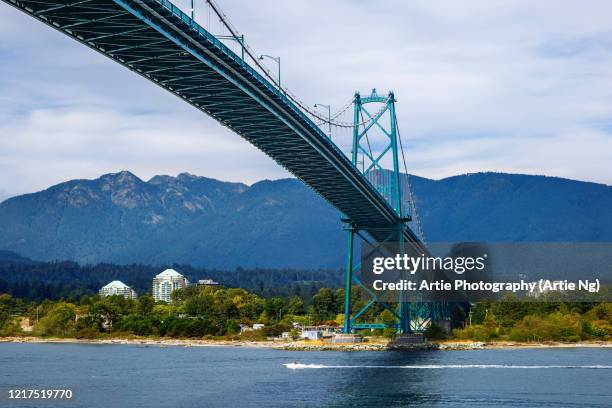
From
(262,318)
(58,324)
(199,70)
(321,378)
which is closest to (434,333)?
(262,318)

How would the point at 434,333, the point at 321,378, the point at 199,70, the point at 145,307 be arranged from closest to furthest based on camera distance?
the point at 199,70 < the point at 321,378 < the point at 434,333 < the point at 145,307

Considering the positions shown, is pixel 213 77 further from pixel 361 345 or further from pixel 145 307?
pixel 145 307

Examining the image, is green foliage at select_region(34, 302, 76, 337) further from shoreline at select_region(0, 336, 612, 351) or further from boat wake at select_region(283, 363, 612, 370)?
boat wake at select_region(283, 363, 612, 370)

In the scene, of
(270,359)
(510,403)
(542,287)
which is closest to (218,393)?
(510,403)

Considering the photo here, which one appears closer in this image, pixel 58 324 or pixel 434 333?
pixel 434 333

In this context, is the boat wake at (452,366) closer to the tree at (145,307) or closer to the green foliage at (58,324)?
the green foliage at (58,324)

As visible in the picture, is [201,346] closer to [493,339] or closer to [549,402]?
[493,339]

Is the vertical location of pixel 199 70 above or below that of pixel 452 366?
above
